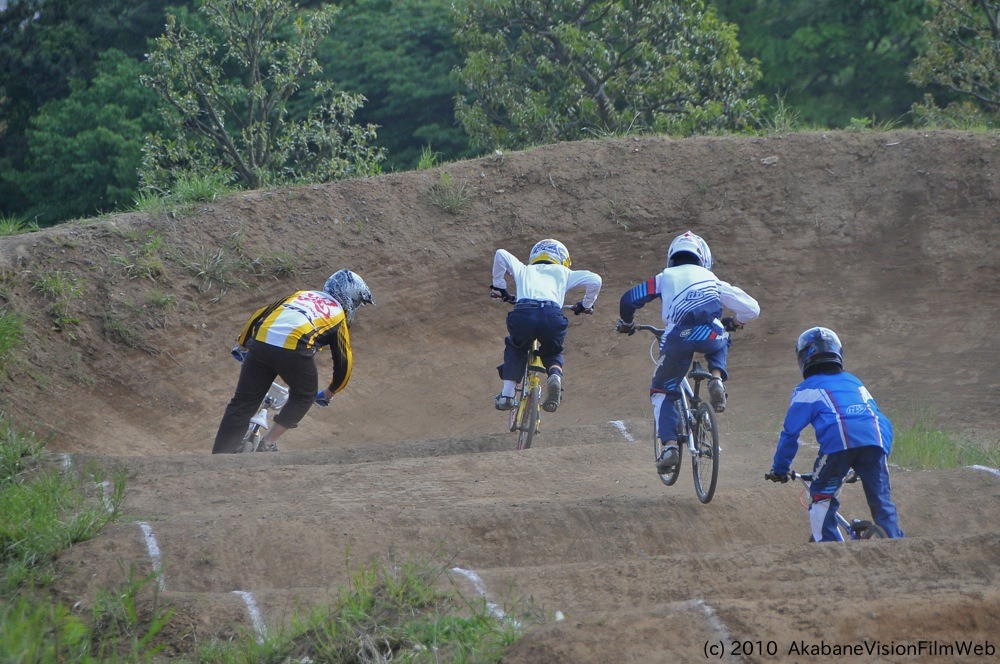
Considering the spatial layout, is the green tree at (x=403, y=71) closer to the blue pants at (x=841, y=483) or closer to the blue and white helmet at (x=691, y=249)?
the blue and white helmet at (x=691, y=249)

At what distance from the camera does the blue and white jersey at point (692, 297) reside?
23.8 ft

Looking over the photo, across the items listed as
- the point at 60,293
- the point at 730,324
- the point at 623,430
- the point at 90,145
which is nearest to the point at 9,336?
the point at 60,293

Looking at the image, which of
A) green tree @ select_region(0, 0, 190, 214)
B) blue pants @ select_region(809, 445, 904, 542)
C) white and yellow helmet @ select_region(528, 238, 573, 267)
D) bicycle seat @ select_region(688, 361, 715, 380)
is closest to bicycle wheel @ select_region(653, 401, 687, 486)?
bicycle seat @ select_region(688, 361, 715, 380)

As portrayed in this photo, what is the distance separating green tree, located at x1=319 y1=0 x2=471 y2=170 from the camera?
27.6 m

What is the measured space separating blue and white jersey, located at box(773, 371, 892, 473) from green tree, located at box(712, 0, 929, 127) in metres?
23.3

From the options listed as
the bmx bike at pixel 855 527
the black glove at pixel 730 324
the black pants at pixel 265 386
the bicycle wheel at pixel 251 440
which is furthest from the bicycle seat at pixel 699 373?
the bicycle wheel at pixel 251 440

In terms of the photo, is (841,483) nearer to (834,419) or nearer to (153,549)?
(834,419)

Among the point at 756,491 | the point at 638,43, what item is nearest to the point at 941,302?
the point at 756,491

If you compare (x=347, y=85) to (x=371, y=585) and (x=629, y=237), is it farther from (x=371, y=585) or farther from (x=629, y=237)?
(x=371, y=585)

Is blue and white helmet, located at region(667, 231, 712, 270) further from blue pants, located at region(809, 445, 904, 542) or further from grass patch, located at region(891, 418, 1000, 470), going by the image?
grass patch, located at region(891, 418, 1000, 470)

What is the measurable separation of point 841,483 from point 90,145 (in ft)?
78.9

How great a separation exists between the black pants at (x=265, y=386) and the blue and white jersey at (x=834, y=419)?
4063 millimetres

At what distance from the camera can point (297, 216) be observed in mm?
14312

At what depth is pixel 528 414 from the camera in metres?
8.94
